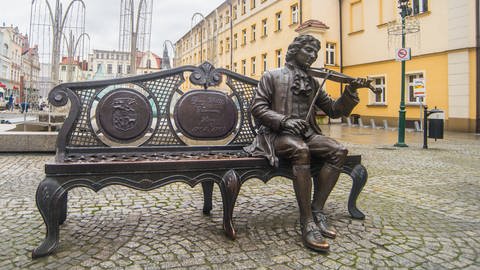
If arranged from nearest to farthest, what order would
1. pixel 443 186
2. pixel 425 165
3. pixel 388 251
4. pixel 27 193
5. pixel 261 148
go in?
pixel 388 251 → pixel 261 148 → pixel 27 193 → pixel 443 186 → pixel 425 165

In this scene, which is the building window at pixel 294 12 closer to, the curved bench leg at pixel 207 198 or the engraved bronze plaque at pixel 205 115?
the engraved bronze plaque at pixel 205 115

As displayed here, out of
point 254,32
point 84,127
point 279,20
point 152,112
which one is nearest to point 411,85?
point 279,20

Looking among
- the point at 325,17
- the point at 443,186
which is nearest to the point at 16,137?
the point at 443,186

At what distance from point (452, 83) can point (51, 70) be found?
17452 millimetres

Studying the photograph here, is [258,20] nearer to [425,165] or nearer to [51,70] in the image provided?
[51,70]

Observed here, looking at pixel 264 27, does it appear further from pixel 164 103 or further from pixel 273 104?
pixel 273 104

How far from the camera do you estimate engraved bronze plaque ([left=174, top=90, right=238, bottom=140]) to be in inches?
133

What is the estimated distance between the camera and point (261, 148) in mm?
3010

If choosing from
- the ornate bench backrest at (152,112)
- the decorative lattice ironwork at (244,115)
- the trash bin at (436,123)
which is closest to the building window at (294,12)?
the trash bin at (436,123)

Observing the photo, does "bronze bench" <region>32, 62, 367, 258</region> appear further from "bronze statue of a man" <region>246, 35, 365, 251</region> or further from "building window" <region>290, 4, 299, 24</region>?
"building window" <region>290, 4, 299, 24</region>

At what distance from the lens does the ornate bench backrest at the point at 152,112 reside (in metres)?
3.05

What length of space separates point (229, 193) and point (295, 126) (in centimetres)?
72

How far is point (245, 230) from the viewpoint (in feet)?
9.64

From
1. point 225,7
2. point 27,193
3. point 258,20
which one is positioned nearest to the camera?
point 27,193
